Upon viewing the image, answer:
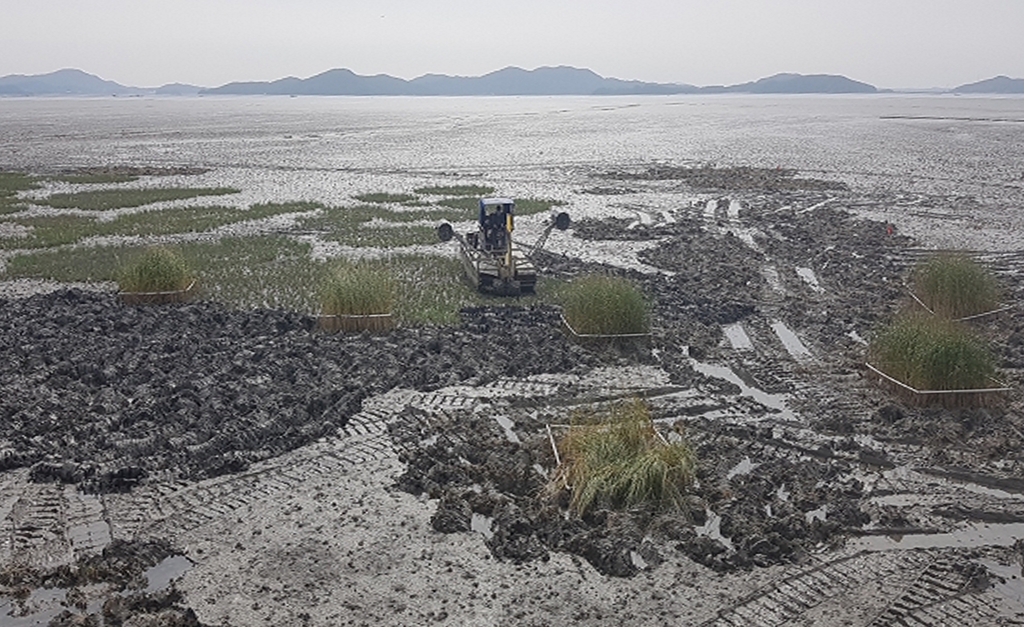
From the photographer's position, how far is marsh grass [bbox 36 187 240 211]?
33562 mm

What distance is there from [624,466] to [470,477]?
1.73m

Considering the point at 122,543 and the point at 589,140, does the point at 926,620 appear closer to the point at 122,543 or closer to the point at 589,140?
the point at 122,543

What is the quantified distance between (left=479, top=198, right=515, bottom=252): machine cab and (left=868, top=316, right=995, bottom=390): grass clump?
813 centimetres

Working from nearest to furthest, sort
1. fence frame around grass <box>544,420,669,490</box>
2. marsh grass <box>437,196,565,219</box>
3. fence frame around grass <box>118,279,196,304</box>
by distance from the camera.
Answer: fence frame around grass <box>544,420,669,490</box> → fence frame around grass <box>118,279,196,304</box> → marsh grass <box>437,196,565,219</box>

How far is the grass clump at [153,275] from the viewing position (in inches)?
711

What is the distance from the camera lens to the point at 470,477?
10289mm

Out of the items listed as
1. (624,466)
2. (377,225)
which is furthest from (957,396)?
(377,225)

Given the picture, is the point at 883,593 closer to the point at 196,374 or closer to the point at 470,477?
the point at 470,477

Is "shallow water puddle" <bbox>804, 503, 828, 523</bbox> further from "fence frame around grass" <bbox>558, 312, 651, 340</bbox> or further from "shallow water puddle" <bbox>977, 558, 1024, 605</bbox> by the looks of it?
"fence frame around grass" <bbox>558, 312, 651, 340</bbox>

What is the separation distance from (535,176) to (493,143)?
2639 cm

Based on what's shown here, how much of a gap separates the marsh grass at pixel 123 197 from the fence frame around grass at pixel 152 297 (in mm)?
16733

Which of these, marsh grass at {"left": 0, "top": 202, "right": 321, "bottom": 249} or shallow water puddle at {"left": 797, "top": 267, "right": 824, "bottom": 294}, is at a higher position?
marsh grass at {"left": 0, "top": 202, "right": 321, "bottom": 249}

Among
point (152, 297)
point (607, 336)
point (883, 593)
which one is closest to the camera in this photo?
point (883, 593)

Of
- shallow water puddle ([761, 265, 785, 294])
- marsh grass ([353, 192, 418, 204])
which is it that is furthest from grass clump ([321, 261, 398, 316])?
marsh grass ([353, 192, 418, 204])
